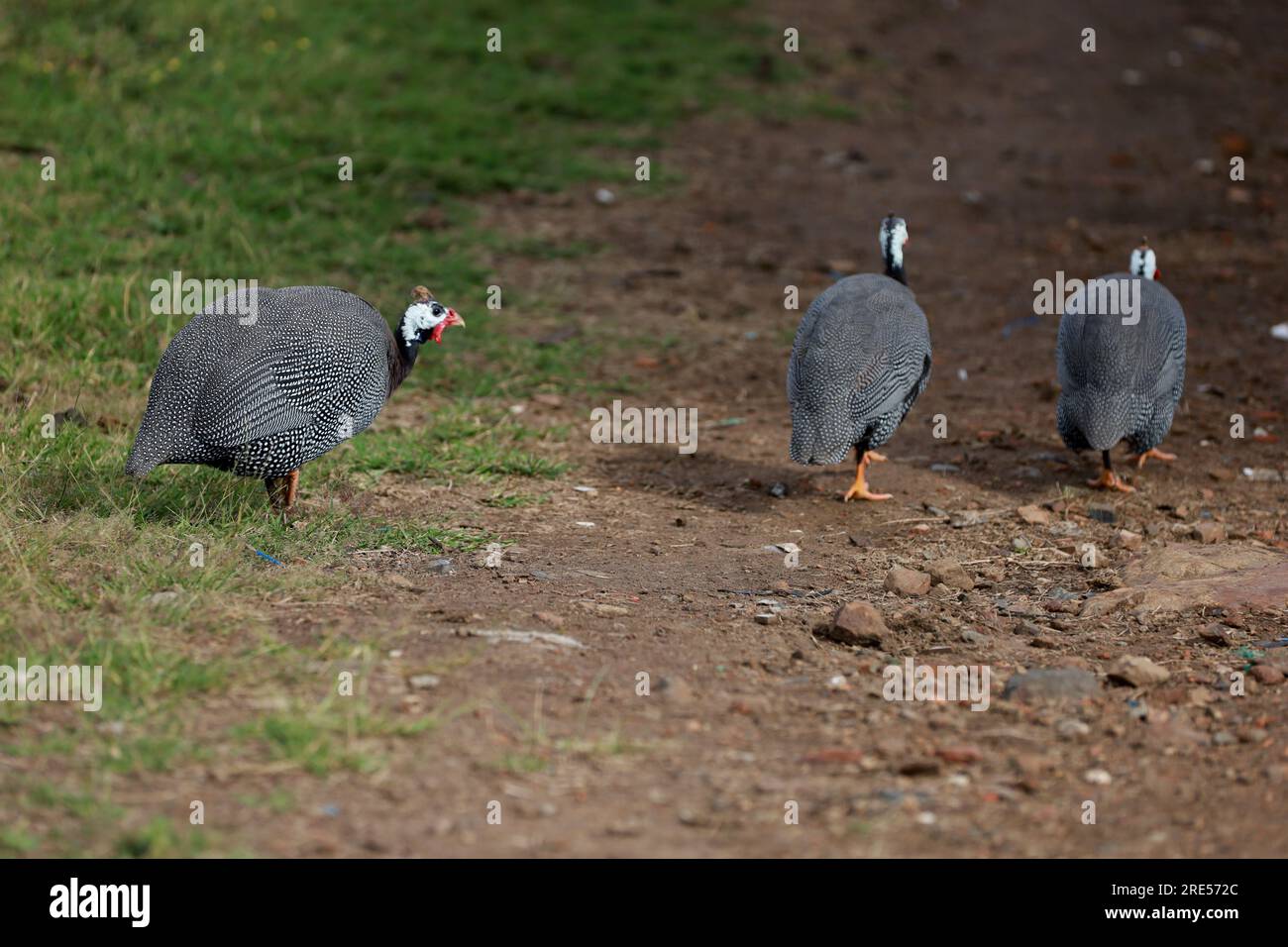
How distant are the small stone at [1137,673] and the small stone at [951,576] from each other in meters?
0.96

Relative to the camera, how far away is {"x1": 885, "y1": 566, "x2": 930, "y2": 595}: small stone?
5.26 metres

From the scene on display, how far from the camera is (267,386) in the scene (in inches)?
205

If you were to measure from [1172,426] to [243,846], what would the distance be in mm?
5408

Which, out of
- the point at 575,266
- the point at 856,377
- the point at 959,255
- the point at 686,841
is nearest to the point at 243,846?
the point at 686,841

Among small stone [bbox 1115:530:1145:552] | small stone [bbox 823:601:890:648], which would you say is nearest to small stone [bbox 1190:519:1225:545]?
small stone [bbox 1115:530:1145:552]

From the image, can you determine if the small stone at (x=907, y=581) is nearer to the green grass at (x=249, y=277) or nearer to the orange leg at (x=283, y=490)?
the green grass at (x=249, y=277)

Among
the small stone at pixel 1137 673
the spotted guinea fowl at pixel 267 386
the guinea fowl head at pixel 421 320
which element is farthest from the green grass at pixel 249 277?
the small stone at pixel 1137 673

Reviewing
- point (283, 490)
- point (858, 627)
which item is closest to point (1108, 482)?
point (858, 627)

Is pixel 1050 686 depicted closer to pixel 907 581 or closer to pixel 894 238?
pixel 907 581

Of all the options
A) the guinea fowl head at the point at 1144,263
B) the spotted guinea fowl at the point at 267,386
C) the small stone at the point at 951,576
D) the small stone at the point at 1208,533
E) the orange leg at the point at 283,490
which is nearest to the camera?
the spotted guinea fowl at the point at 267,386

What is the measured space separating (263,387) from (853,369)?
8.01ft

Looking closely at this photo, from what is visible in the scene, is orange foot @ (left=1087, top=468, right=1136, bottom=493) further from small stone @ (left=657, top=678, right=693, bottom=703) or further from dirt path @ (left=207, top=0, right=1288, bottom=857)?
small stone @ (left=657, top=678, right=693, bottom=703)

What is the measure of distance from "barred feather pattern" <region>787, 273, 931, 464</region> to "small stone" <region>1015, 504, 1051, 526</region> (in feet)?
2.10

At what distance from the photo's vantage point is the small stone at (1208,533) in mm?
5871
